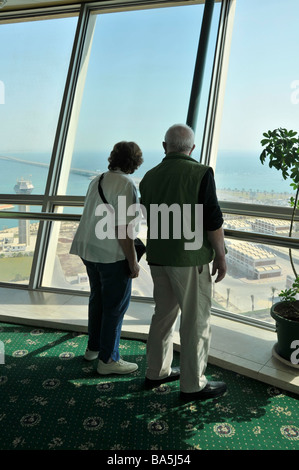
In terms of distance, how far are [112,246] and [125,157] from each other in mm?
505

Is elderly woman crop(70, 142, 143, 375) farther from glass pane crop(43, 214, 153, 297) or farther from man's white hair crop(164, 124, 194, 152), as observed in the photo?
glass pane crop(43, 214, 153, 297)

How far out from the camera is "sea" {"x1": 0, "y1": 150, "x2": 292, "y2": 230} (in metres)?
2.99

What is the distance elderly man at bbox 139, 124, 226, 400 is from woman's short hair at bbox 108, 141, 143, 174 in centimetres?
16

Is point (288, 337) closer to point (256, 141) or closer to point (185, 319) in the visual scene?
point (185, 319)

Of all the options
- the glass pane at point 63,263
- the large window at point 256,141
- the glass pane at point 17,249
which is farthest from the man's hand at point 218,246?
the glass pane at point 17,249

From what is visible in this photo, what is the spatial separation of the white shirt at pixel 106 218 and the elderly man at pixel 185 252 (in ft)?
0.36

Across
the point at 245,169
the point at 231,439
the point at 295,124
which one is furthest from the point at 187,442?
the point at 295,124

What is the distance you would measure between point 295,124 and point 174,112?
1092mm

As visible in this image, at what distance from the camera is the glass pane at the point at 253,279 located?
2842 millimetres

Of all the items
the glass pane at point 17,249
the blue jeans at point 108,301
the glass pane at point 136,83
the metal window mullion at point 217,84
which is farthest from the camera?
the glass pane at point 17,249

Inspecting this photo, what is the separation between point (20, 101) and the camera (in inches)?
152

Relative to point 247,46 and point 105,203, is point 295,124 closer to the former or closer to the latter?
point 247,46

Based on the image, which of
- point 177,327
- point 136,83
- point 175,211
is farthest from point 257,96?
point 177,327

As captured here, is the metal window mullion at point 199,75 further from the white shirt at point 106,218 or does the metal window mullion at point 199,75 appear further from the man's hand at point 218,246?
the man's hand at point 218,246
